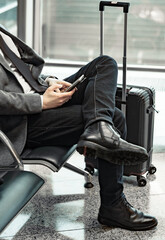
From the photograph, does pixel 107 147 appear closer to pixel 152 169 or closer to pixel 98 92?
pixel 98 92

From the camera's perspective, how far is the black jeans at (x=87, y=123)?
1.96m

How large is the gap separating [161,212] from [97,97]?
0.67m

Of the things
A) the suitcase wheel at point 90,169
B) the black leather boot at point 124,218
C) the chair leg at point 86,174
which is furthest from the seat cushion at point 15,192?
the suitcase wheel at point 90,169

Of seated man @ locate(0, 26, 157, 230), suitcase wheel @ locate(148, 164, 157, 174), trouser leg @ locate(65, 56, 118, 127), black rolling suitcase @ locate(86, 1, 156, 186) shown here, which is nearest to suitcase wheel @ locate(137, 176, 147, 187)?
black rolling suitcase @ locate(86, 1, 156, 186)

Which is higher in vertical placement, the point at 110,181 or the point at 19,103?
the point at 19,103

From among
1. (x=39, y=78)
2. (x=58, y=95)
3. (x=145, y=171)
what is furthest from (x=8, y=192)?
(x=145, y=171)

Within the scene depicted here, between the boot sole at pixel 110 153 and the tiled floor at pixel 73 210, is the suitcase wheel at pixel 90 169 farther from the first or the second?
the boot sole at pixel 110 153

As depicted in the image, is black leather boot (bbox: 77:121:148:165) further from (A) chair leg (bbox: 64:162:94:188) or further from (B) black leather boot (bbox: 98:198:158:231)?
(A) chair leg (bbox: 64:162:94:188)

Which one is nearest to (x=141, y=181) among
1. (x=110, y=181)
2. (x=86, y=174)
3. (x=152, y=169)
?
(x=152, y=169)

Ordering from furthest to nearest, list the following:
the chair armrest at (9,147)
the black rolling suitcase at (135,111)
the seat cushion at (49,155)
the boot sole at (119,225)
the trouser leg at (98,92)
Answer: the black rolling suitcase at (135,111) → the boot sole at (119,225) → the trouser leg at (98,92) → the seat cushion at (49,155) → the chair armrest at (9,147)

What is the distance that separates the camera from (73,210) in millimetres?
2244

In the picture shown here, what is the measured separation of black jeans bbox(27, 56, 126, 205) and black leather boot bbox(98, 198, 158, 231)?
0.04 meters

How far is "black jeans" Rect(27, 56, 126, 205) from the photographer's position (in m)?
1.96

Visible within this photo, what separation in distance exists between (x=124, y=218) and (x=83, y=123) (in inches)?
17.7
